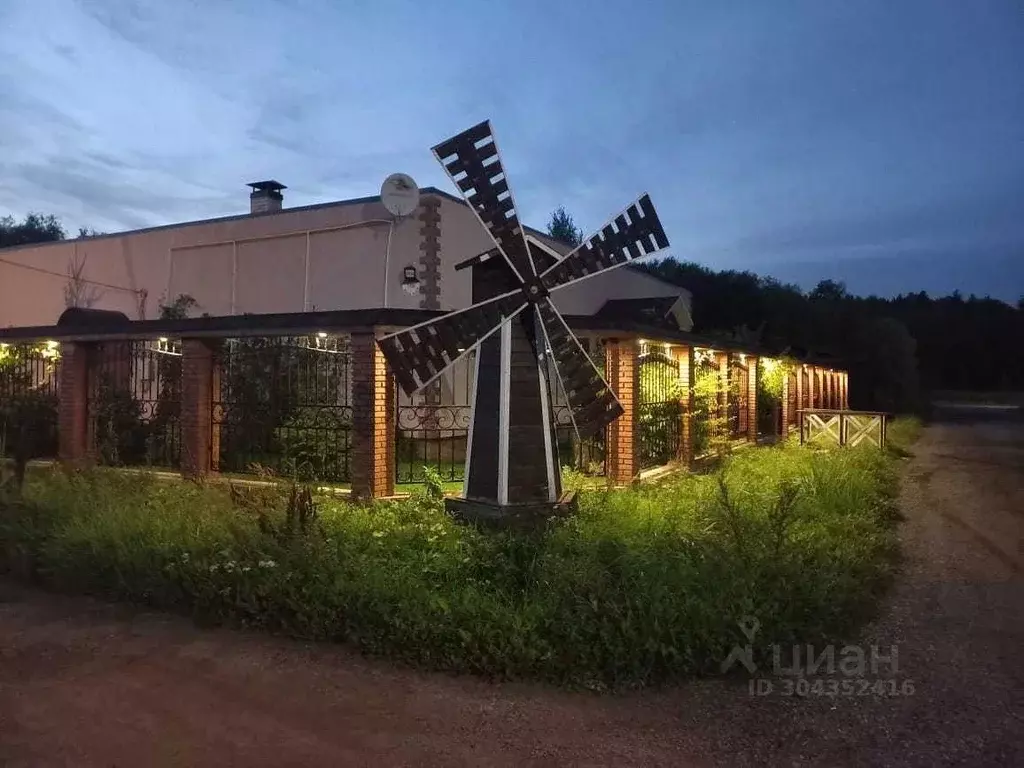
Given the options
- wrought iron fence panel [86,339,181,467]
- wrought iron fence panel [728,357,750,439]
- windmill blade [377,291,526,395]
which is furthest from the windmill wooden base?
wrought iron fence panel [728,357,750,439]

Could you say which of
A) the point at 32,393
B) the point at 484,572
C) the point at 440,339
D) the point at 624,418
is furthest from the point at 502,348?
the point at 32,393

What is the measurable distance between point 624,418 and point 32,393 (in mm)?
9598

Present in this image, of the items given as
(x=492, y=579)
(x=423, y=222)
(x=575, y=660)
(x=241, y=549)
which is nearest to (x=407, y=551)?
(x=492, y=579)

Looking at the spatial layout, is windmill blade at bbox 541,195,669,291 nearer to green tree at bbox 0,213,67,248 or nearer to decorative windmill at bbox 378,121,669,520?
decorative windmill at bbox 378,121,669,520

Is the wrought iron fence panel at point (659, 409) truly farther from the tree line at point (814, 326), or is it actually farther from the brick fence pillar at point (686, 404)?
the tree line at point (814, 326)

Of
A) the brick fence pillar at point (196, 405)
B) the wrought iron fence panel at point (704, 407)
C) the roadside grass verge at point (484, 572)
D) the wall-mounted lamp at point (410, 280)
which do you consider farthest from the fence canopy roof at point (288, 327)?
the wall-mounted lamp at point (410, 280)

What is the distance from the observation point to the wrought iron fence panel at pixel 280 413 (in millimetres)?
10461

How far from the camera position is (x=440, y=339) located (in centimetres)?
779

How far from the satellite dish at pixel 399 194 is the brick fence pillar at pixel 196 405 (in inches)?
187

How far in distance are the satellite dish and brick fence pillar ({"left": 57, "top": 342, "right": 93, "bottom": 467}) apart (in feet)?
17.8

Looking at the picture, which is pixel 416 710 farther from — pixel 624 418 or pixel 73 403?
pixel 73 403

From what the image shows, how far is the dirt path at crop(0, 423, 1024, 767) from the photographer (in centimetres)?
392

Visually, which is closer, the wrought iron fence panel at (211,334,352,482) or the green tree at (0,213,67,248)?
the wrought iron fence panel at (211,334,352,482)

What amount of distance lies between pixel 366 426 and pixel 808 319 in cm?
3512
